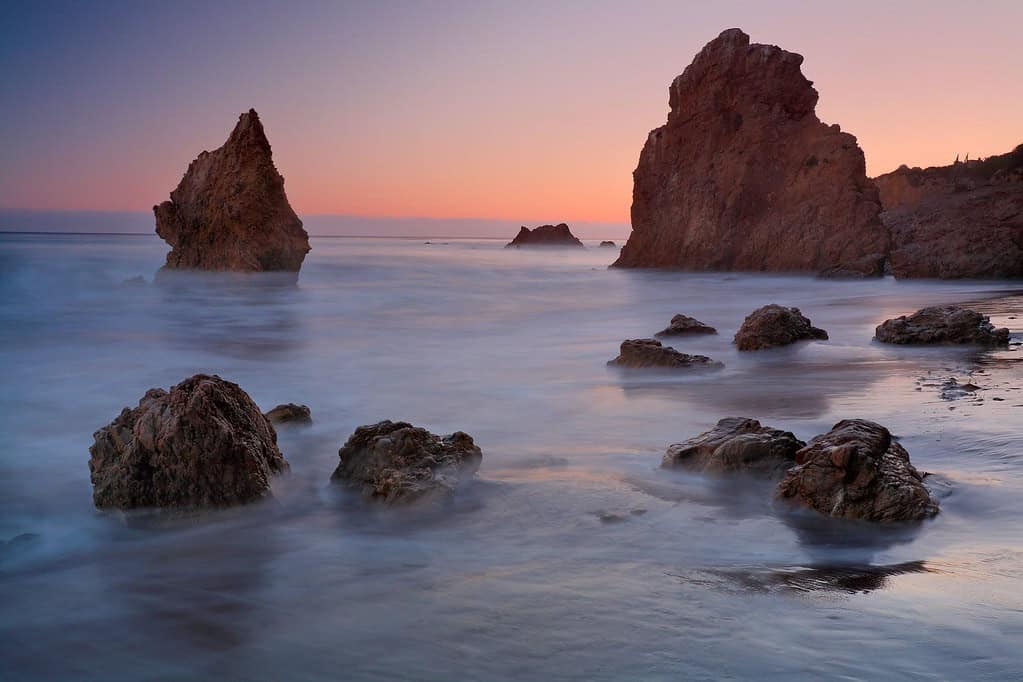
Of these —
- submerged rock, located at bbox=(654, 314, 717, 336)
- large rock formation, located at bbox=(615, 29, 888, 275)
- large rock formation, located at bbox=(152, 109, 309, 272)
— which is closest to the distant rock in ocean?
large rock formation, located at bbox=(615, 29, 888, 275)

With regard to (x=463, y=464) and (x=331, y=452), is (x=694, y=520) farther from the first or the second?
(x=331, y=452)

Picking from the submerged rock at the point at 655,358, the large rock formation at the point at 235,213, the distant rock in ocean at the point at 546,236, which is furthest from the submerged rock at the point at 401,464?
the distant rock in ocean at the point at 546,236

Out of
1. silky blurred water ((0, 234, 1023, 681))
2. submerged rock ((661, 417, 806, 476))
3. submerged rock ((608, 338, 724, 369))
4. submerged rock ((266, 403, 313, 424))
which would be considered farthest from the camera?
submerged rock ((608, 338, 724, 369))

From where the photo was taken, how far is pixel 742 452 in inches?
154

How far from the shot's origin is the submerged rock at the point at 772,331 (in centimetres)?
850

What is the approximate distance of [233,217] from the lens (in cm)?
2000

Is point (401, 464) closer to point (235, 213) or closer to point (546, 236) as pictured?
point (235, 213)

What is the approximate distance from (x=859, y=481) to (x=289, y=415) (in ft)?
11.8

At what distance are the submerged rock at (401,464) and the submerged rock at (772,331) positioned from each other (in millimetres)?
5123

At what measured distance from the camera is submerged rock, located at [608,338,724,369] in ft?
23.7

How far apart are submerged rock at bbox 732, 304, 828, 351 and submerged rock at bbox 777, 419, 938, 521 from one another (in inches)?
198

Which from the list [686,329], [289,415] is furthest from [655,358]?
[289,415]

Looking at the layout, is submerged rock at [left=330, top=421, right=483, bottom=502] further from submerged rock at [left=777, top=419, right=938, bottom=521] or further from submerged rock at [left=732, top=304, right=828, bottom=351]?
submerged rock at [left=732, top=304, right=828, bottom=351]

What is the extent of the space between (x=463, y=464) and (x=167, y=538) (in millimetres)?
1422
